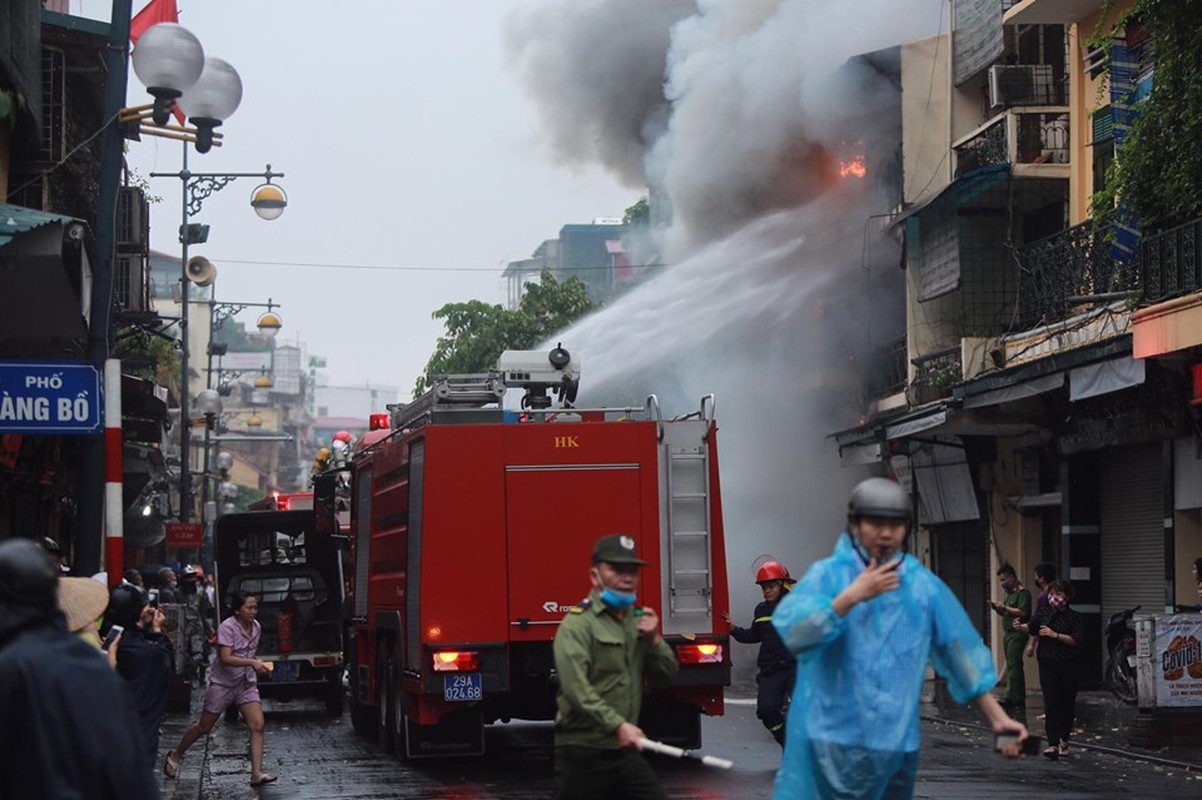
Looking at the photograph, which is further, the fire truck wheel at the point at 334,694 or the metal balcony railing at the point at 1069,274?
the fire truck wheel at the point at 334,694

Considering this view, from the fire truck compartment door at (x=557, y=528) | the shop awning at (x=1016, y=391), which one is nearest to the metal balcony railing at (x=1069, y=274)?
the shop awning at (x=1016, y=391)

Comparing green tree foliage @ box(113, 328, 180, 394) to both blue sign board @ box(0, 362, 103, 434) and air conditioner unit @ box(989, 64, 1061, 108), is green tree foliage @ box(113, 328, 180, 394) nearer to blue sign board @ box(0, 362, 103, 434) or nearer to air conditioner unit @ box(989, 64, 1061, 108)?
air conditioner unit @ box(989, 64, 1061, 108)

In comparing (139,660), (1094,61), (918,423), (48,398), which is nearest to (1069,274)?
(1094,61)

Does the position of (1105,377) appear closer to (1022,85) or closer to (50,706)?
(1022,85)

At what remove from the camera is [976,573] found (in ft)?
90.8

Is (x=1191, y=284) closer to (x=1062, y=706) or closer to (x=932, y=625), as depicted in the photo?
(x=1062, y=706)

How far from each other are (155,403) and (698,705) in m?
12.2

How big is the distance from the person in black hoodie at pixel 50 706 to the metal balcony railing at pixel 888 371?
960 inches

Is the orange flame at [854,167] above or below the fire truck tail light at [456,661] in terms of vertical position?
above

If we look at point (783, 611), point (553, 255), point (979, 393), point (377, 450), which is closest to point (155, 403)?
point (377, 450)

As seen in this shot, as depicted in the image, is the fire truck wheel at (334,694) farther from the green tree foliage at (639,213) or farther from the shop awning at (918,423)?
the green tree foliage at (639,213)

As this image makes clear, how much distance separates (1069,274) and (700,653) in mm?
10702

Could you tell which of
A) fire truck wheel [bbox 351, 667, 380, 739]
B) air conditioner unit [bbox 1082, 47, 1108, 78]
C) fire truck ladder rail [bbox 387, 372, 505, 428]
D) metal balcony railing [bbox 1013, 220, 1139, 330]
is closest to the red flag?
fire truck ladder rail [bbox 387, 372, 505, 428]

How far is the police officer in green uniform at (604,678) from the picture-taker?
24.0 feet
